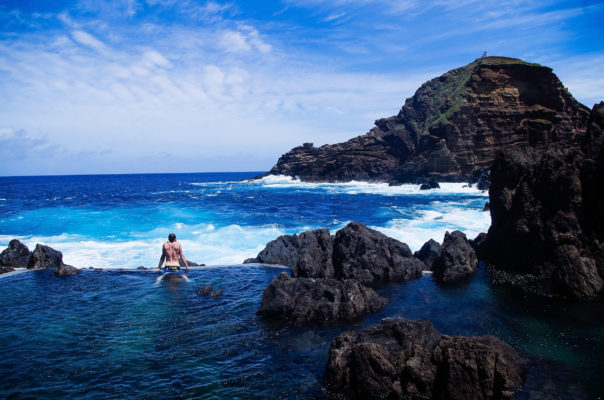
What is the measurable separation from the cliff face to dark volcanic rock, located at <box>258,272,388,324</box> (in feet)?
241

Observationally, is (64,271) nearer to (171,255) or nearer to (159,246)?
(171,255)

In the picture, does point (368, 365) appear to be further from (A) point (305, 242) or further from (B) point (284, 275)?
(A) point (305, 242)

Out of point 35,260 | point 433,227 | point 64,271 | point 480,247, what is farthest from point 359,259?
point 35,260

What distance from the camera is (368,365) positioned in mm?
8102

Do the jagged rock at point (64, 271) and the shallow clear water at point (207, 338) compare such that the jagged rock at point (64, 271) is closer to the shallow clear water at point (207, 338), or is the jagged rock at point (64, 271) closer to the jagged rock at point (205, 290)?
the shallow clear water at point (207, 338)

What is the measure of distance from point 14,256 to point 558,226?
26.6 metres

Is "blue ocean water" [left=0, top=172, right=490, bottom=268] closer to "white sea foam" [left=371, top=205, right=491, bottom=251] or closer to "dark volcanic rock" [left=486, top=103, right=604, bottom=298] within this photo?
"white sea foam" [left=371, top=205, right=491, bottom=251]

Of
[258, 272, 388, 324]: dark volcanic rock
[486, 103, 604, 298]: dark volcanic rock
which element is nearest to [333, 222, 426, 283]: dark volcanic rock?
[258, 272, 388, 324]: dark volcanic rock

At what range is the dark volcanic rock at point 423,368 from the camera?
749 cm

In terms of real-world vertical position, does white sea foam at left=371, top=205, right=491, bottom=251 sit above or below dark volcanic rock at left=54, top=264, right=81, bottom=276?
below

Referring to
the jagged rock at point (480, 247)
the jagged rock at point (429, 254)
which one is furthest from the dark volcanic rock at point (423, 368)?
the jagged rock at point (480, 247)

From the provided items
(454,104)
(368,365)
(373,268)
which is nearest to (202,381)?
(368,365)

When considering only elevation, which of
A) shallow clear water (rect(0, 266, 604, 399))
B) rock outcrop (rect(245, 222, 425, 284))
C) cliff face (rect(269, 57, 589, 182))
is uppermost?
→ cliff face (rect(269, 57, 589, 182))

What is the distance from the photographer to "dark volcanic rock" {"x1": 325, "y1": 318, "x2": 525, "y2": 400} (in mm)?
7488
